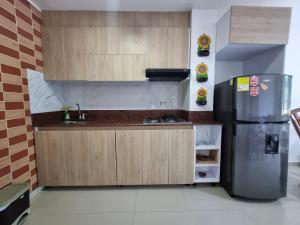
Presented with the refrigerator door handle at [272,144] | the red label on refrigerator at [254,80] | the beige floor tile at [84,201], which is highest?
the red label on refrigerator at [254,80]

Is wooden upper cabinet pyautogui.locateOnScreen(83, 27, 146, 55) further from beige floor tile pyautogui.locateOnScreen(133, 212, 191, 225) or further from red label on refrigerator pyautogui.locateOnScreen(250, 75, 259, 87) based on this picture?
beige floor tile pyautogui.locateOnScreen(133, 212, 191, 225)

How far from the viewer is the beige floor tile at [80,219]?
1545 mm

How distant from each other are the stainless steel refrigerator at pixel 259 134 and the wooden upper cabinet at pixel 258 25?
20.9 inches

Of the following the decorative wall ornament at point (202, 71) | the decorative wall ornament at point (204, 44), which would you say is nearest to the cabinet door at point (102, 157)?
the decorative wall ornament at point (202, 71)

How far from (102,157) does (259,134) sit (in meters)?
1.89

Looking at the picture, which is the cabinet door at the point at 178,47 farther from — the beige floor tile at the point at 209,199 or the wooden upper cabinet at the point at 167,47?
the beige floor tile at the point at 209,199

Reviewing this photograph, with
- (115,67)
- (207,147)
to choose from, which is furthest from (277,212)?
(115,67)

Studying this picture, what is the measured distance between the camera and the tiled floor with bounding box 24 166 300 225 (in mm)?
1564

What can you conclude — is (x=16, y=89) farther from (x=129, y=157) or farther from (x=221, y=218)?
(x=221, y=218)

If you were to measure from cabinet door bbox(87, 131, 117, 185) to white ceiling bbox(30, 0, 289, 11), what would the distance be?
165 cm

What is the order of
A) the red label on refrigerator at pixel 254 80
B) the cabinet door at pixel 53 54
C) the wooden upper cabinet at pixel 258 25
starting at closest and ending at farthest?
the red label on refrigerator at pixel 254 80, the wooden upper cabinet at pixel 258 25, the cabinet door at pixel 53 54

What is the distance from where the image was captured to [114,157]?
6.64 feet

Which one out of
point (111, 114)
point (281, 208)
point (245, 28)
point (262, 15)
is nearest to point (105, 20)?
point (111, 114)

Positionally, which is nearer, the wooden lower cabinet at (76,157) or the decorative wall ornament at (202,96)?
the wooden lower cabinet at (76,157)
